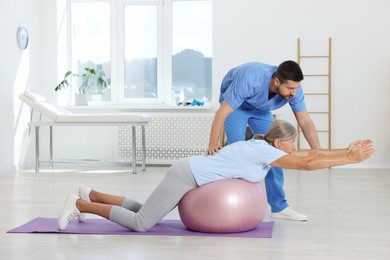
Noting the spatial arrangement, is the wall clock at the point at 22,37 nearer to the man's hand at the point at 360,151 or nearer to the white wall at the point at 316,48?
the white wall at the point at 316,48

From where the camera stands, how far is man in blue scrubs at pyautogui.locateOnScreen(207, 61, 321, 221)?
3.76 m

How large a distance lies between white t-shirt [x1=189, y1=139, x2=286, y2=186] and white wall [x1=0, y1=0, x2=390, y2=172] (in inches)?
177

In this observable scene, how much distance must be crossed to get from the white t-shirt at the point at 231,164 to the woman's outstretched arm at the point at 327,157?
0.14 metres

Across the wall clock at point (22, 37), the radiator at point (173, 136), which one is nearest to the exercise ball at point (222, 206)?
the radiator at point (173, 136)

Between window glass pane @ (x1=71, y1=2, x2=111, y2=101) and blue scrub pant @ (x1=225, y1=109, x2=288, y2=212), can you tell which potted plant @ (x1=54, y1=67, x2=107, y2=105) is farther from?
blue scrub pant @ (x1=225, y1=109, x2=288, y2=212)

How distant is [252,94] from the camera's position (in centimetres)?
396

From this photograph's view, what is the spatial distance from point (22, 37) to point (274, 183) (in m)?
4.63

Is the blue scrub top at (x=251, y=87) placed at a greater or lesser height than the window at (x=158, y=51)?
lesser

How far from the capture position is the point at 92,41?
8914 millimetres

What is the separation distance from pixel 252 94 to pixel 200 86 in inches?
189

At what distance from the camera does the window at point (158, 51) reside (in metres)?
8.73

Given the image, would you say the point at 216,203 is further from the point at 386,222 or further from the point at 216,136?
the point at 386,222

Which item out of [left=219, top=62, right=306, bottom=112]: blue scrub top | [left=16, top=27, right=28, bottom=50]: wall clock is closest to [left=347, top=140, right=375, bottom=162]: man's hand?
[left=219, top=62, right=306, bottom=112]: blue scrub top

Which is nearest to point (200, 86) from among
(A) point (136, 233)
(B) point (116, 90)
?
(B) point (116, 90)
